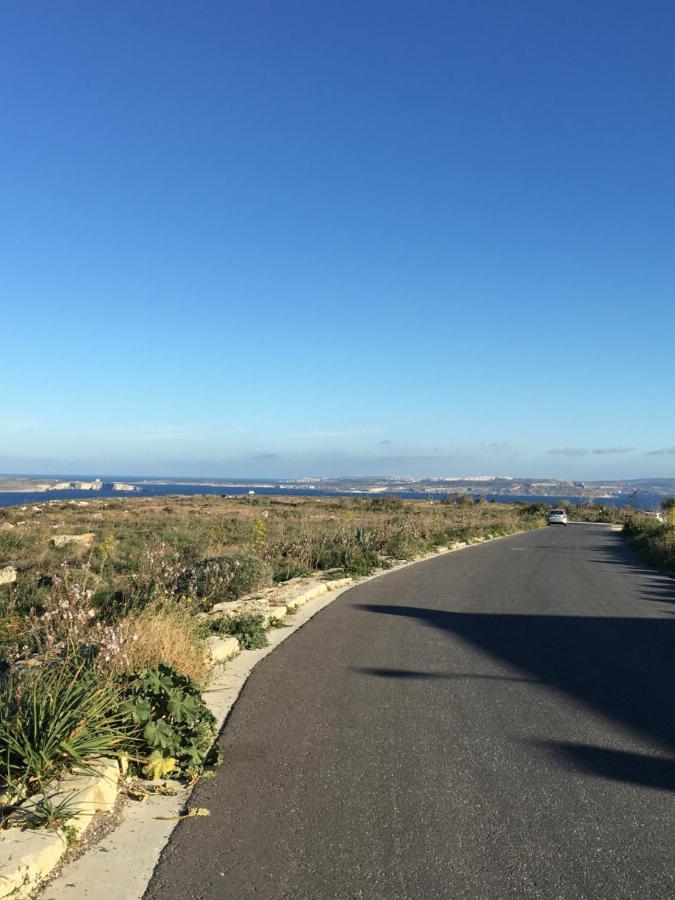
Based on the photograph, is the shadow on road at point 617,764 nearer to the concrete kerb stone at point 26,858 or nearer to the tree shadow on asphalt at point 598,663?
the tree shadow on asphalt at point 598,663

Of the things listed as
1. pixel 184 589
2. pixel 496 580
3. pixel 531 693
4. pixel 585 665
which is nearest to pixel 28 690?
pixel 531 693

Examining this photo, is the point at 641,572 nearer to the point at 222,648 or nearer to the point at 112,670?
the point at 222,648

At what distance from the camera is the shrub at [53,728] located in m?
4.74

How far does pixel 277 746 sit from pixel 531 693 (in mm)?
3114

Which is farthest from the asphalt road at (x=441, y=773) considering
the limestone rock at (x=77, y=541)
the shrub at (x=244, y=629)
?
the limestone rock at (x=77, y=541)

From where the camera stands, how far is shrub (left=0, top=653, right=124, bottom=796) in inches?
187

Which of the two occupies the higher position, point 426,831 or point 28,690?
point 28,690

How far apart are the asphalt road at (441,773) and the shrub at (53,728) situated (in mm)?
858

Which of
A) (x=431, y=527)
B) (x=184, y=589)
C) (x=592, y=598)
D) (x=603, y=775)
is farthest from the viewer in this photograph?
(x=431, y=527)

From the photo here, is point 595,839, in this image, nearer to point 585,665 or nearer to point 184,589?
point 585,665

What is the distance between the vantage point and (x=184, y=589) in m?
13.8

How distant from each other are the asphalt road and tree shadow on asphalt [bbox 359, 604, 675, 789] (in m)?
0.03

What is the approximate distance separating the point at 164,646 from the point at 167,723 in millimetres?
1404

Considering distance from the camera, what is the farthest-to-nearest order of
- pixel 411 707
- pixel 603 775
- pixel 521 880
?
pixel 411 707 < pixel 603 775 < pixel 521 880
